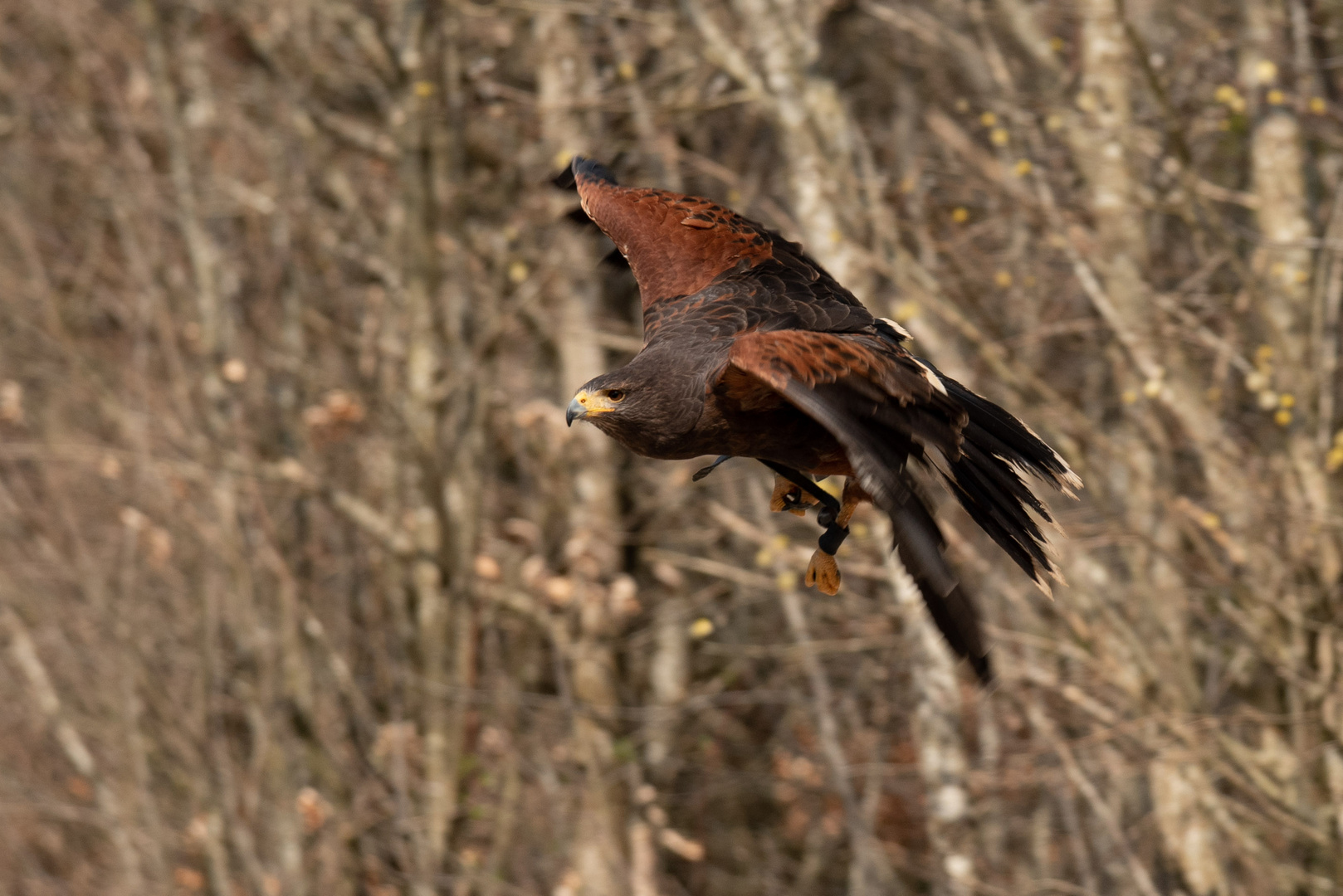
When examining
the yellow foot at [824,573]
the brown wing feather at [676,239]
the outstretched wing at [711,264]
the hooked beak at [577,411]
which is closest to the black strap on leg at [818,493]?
the yellow foot at [824,573]

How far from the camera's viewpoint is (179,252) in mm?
13492

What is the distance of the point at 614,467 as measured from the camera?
1144cm

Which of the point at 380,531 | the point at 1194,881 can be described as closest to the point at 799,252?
the point at 1194,881

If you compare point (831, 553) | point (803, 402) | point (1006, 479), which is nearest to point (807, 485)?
point (831, 553)

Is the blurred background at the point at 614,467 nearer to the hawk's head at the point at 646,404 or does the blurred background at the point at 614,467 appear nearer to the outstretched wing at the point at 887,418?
the hawk's head at the point at 646,404

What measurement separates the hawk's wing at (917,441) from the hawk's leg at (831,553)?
1.39ft

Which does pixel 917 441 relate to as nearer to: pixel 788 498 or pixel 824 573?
pixel 824 573

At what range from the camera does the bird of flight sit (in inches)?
181

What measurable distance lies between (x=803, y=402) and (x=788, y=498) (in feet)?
4.98

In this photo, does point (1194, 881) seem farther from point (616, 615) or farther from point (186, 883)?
point (186, 883)

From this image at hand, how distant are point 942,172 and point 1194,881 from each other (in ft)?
13.7

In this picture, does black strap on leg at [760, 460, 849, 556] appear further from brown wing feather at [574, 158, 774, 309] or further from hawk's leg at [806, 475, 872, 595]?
brown wing feather at [574, 158, 774, 309]

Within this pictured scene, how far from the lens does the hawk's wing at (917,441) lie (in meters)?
4.46

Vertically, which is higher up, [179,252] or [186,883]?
[179,252]
